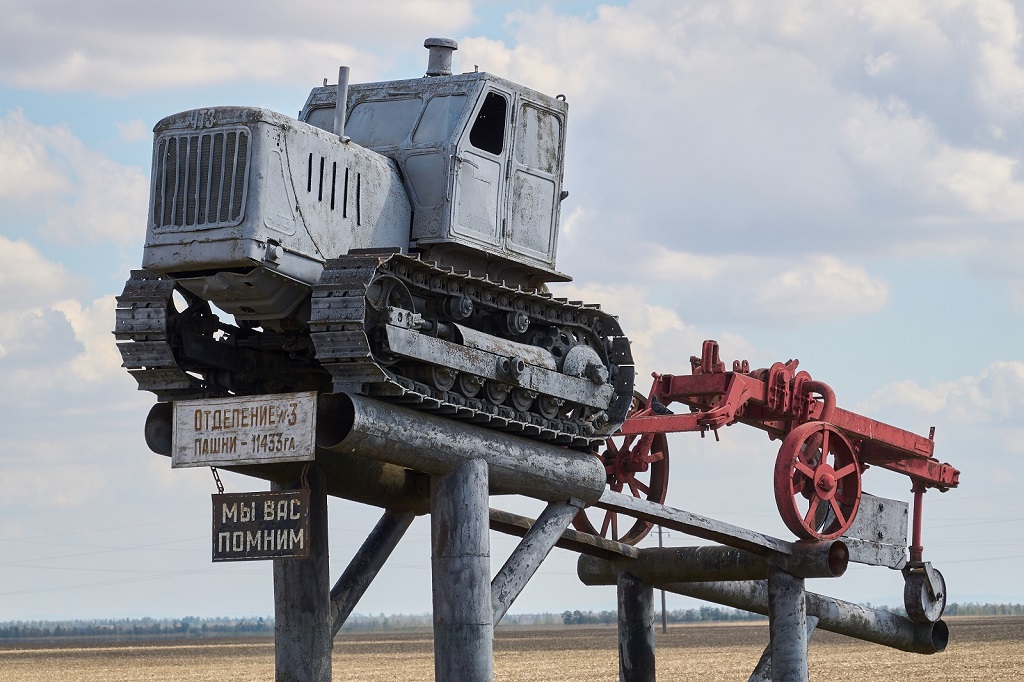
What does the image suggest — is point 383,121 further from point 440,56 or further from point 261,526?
point 261,526

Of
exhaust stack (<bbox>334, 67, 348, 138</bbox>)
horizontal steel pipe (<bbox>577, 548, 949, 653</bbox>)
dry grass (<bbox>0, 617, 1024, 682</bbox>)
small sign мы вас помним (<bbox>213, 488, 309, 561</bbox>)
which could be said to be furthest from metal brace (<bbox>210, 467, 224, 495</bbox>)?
dry grass (<bbox>0, 617, 1024, 682</bbox>)

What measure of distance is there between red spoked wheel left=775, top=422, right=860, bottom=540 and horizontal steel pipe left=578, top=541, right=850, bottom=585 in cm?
31

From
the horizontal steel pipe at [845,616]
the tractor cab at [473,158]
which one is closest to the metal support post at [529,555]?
the tractor cab at [473,158]

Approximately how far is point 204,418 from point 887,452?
403 inches

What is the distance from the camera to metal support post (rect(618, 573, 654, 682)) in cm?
2133

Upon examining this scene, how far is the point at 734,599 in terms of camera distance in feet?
72.7

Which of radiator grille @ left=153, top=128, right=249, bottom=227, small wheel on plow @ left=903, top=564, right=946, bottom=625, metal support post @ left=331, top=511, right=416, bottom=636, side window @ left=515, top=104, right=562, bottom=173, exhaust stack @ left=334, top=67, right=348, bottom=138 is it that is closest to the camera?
radiator grille @ left=153, top=128, right=249, bottom=227

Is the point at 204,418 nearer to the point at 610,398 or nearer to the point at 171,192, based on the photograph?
the point at 171,192

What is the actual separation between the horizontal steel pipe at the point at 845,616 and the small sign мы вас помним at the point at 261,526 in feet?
22.2

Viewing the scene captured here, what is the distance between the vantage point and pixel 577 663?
169 feet

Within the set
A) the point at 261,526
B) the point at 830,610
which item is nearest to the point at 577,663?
the point at 830,610

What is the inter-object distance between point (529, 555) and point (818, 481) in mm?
4641

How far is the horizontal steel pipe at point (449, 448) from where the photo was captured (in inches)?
603

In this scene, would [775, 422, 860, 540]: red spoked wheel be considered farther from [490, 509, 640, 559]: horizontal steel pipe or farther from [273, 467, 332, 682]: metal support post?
[273, 467, 332, 682]: metal support post
